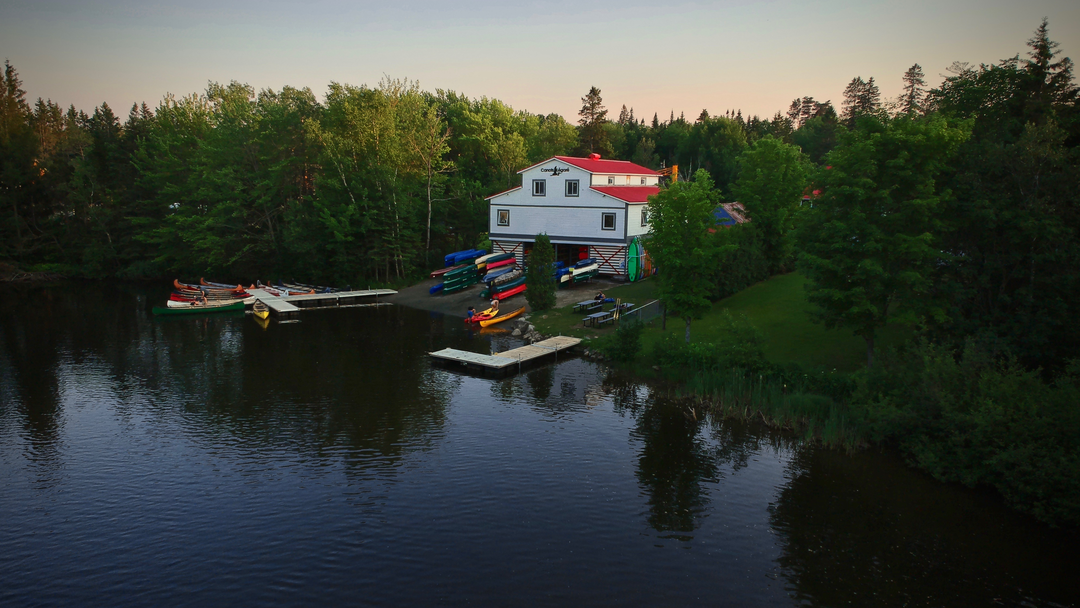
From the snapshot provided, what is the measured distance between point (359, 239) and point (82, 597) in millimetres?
45390

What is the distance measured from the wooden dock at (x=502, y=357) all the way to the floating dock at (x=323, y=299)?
1936 centimetres

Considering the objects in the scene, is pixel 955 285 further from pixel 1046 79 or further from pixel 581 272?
pixel 581 272

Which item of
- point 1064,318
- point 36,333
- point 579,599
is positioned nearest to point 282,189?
point 36,333

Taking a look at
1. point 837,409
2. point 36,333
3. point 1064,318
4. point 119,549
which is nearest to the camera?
point 119,549

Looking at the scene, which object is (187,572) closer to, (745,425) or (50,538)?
(50,538)

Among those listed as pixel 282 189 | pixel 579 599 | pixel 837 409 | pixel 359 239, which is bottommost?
pixel 579 599

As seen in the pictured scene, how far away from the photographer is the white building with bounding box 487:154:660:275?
50.5 metres

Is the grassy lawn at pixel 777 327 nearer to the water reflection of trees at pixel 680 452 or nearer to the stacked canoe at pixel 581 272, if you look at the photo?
the stacked canoe at pixel 581 272

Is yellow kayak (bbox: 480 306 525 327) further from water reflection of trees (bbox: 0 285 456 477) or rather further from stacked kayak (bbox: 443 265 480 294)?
stacked kayak (bbox: 443 265 480 294)

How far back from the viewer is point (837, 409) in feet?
81.1

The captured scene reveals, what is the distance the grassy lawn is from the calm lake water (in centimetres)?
645

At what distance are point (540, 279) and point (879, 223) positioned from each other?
22.0m

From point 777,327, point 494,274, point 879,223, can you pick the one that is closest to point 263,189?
point 494,274

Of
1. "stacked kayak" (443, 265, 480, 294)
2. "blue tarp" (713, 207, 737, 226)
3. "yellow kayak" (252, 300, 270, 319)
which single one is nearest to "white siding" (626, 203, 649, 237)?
"blue tarp" (713, 207, 737, 226)
